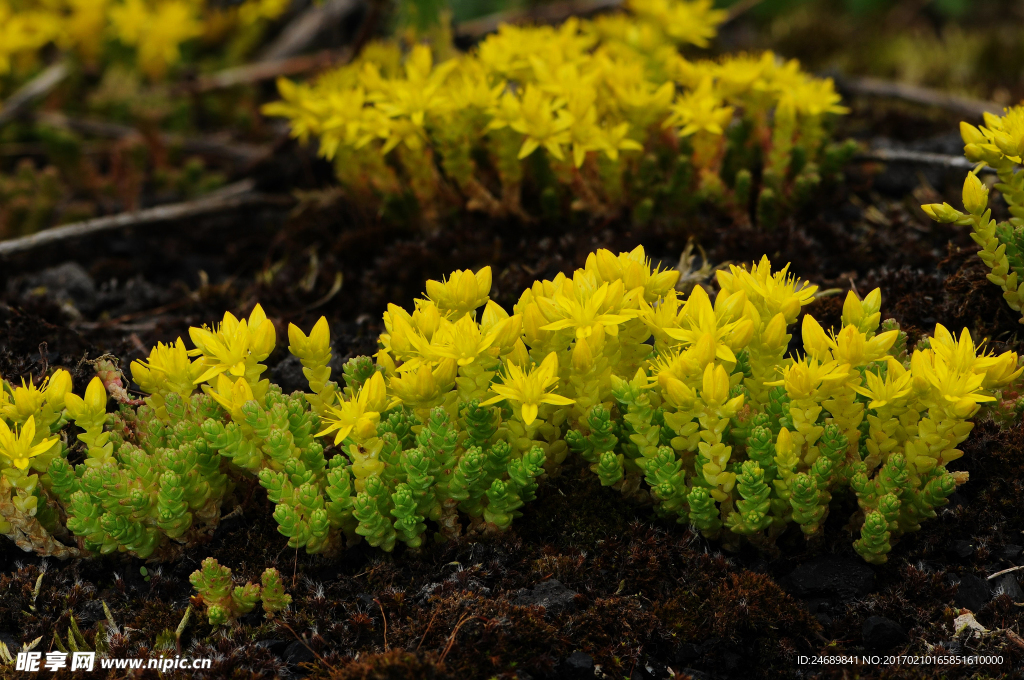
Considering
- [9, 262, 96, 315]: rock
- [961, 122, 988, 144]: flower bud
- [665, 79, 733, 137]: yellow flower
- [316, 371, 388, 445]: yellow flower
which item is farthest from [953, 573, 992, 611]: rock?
[9, 262, 96, 315]: rock

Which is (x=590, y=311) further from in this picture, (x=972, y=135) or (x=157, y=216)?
(x=157, y=216)

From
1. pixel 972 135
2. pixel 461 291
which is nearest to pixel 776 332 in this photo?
pixel 461 291

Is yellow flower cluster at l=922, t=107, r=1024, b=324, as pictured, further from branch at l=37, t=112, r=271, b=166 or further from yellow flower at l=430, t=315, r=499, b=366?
branch at l=37, t=112, r=271, b=166

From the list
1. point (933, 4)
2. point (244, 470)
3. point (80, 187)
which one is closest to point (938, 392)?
point (244, 470)

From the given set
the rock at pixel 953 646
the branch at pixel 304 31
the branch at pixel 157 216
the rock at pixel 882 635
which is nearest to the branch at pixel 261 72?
the branch at pixel 304 31

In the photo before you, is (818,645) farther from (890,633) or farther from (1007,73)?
(1007,73)

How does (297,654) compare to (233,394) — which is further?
(233,394)

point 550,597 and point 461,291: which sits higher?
point 461,291
